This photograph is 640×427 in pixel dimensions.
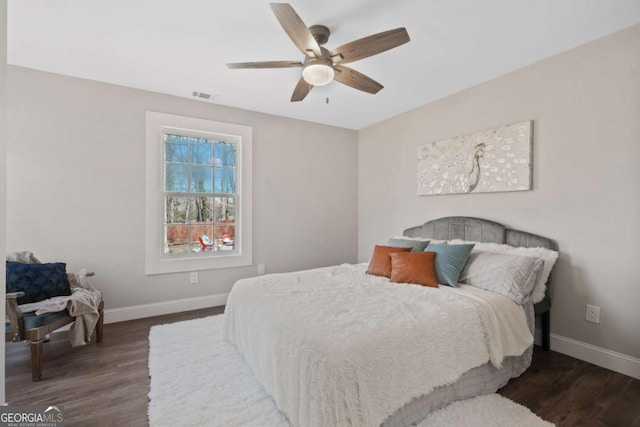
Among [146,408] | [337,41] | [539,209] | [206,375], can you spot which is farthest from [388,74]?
[146,408]

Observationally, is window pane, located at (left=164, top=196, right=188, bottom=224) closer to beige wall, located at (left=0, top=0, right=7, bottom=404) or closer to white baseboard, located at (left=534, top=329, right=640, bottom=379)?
beige wall, located at (left=0, top=0, right=7, bottom=404)

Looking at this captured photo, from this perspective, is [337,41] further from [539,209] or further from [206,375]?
→ [206,375]

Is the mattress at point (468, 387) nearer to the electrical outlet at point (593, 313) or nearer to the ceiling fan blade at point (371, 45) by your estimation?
the electrical outlet at point (593, 313)

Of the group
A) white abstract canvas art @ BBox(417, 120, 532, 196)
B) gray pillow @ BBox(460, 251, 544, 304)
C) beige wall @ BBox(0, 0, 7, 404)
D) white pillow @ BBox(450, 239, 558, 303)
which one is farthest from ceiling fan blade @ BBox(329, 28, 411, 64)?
white pillow @ BBox(450, 239, 558, 303)

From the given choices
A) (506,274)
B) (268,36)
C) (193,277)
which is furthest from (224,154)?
(506,274)

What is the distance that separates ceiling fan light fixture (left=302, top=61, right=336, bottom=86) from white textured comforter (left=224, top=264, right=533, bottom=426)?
5.06 ft

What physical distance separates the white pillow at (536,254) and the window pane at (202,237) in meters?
3.02

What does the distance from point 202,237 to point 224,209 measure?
444mm

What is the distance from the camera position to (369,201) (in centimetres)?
461

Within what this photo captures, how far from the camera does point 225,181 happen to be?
3.87 m

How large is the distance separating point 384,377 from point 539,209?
2211 millimetres

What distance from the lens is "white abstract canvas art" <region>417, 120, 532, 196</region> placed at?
108 inches

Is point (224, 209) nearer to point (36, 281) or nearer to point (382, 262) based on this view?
point (36, 281)

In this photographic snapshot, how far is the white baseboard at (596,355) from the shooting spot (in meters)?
2.16
